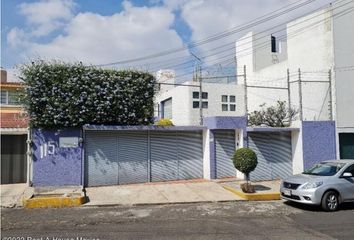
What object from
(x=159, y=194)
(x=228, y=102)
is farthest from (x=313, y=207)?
(x=228, y=102)

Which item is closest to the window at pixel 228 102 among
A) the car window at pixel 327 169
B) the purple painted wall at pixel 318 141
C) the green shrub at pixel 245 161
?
the purple painted wall at pixel 318 141

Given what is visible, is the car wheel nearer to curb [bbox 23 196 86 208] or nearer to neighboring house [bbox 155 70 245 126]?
curb [bbox 23 196 86 208]

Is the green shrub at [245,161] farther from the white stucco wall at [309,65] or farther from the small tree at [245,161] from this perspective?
the white stucco wall at [309,65]

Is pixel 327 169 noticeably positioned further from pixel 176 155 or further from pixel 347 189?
pixel 176 155

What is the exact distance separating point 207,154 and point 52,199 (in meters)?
7.33

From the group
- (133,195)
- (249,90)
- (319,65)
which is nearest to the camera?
(133,195)

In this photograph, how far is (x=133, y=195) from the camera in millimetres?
13805

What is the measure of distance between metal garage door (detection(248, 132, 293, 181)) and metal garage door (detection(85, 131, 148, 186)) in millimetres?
5014

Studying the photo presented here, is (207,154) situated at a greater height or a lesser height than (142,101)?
lesser

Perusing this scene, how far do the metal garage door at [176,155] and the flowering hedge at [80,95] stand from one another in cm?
126

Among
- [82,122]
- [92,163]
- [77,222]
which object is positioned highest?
[82,122]

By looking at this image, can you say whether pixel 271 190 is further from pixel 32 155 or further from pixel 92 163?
pixel 32 155

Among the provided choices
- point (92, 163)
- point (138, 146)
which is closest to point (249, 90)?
point (138, 146)

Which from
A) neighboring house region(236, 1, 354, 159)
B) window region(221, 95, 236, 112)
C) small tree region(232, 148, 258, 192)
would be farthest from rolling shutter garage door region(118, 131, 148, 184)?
window region(221, 95, 236, 112)
